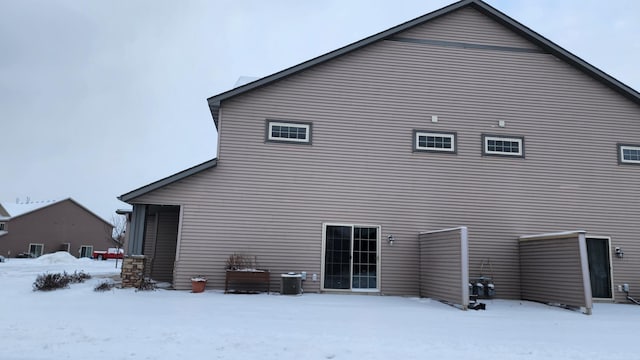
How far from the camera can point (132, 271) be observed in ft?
37.8

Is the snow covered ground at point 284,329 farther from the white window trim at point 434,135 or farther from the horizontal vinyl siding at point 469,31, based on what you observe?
the horizontal vinyl siding at point 469,31

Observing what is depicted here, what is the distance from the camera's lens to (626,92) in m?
13.8

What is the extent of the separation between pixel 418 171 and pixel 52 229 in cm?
3737

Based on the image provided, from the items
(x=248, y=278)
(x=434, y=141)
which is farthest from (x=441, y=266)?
(x=248, y=278)

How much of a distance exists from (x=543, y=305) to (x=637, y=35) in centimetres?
1819

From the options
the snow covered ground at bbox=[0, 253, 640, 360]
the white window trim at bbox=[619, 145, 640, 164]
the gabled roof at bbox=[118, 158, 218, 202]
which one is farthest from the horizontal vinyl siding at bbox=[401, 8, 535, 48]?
the snow covered ground at bbox=[0, 253, 640, 360]

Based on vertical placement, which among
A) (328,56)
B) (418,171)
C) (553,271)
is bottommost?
(553,271)

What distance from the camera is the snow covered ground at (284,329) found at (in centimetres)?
567

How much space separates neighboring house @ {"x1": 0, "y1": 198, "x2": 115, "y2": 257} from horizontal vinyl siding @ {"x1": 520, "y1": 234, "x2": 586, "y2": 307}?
38.7 meters

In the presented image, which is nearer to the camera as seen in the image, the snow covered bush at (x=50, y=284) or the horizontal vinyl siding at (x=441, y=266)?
the horizontal vinyl siding at (x=441, y=266)

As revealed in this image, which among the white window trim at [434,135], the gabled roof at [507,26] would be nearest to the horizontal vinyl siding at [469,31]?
the gabled roof at [507,26]

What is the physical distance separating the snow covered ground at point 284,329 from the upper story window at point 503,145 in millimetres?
4540

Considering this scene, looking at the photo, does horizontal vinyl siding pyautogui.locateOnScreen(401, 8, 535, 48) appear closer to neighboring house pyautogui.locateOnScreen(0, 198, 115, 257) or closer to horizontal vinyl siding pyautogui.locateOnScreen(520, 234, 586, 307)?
horizontal vinyl siding pyautogui.locateOnScreen(520, 234, 586, 307)

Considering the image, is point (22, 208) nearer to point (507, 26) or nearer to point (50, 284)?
point (50, 284)
